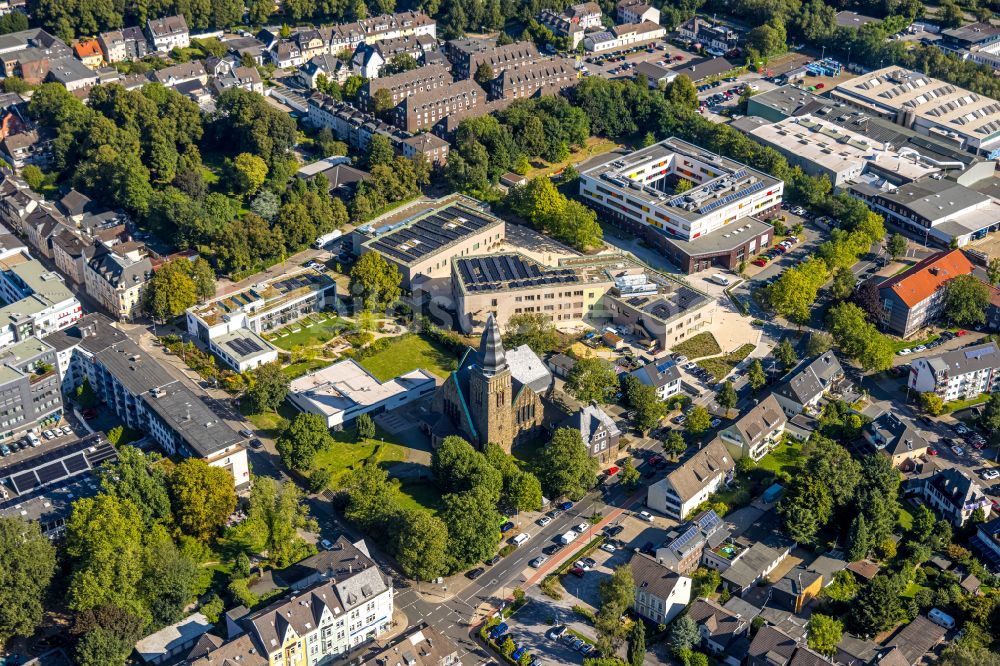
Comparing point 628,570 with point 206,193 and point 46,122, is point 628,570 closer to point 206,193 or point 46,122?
point 206,193

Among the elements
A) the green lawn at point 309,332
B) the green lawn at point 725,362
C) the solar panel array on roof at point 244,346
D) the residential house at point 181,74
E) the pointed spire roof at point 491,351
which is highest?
the residential house at point 181,74

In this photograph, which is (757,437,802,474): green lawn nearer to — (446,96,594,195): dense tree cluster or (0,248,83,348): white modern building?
(446,96,594,195): dense tree cluster

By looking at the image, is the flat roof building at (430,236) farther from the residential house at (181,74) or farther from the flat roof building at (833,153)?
the residential house at (181,74)

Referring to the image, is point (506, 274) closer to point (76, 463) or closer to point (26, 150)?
point (76, 463)

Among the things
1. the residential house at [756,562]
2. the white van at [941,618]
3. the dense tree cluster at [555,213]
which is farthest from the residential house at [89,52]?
the white van at [941,618]

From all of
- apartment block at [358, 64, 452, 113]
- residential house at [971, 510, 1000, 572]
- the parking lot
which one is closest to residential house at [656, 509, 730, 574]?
residential house at [971, 510, 1000, 572]
